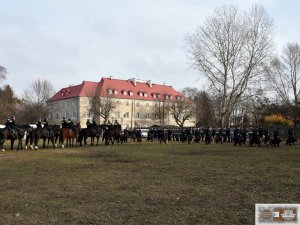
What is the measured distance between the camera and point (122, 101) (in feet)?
327

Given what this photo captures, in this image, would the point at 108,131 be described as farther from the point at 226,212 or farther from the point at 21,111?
the point at 21,111

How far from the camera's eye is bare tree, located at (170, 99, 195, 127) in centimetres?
9000

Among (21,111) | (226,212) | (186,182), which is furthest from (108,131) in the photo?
(21,111)

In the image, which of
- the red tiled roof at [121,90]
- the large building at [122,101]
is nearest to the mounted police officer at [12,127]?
the large building at [122,101]

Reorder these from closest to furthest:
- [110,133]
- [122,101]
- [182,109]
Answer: [110,133]
[182,109]
[122,101]

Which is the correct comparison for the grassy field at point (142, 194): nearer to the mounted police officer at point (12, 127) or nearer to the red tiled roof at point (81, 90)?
the mounted police officer at point (12, 127)

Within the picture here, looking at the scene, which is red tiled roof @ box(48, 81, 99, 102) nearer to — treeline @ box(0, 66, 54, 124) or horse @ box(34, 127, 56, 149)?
treeline @ box(0, 66, 54, 124)

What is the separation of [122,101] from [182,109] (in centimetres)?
1787

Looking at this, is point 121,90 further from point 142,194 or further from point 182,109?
point 142,194

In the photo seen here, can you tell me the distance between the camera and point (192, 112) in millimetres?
90312

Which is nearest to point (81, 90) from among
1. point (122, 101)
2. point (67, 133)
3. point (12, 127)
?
point (122, 101)

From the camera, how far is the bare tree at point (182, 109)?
90.0m

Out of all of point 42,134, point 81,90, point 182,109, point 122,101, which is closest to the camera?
point 42,134

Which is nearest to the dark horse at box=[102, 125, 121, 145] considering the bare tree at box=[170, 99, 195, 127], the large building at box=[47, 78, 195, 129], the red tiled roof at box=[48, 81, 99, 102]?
the large building at box=[47, 78, 195, 129]
